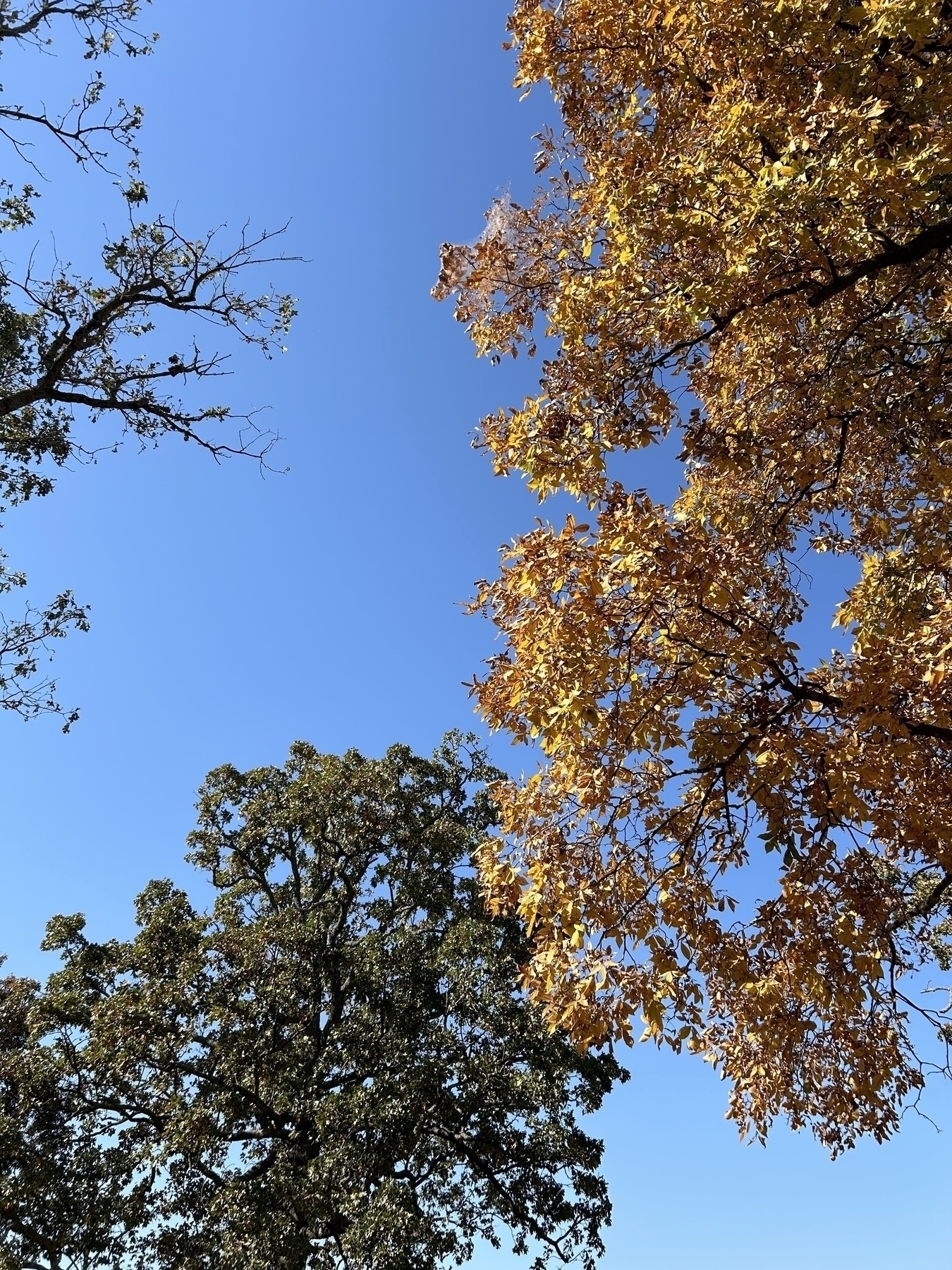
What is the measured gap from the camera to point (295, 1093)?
353 inches

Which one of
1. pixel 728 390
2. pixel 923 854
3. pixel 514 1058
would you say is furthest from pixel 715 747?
pixel 514 1058

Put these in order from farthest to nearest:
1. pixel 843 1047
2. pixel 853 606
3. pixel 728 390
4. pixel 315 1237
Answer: pixel 315 1237, pixel 728 390, pixel 843 1047, pixel 853 606

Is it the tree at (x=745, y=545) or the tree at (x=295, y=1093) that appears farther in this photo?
the tree at (x=295, y=1093)

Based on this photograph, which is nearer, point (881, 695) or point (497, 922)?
point (881, 695)

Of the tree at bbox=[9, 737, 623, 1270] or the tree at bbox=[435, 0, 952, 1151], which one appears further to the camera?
the tree at bbox=[9, 737, 623, 1270]

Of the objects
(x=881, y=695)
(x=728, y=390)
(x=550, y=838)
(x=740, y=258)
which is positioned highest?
(x=728, y=390)

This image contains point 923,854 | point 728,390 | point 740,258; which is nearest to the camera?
point 740,258

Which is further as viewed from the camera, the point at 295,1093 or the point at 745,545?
the point at 295,1093

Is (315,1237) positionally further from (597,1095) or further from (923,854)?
(923,854)

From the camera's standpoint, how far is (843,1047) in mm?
4586

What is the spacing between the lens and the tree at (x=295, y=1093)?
25.8 ft

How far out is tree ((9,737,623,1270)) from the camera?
788 centimetres

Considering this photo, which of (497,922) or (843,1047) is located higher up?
(497,922)

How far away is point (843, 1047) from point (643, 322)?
4.48 m
